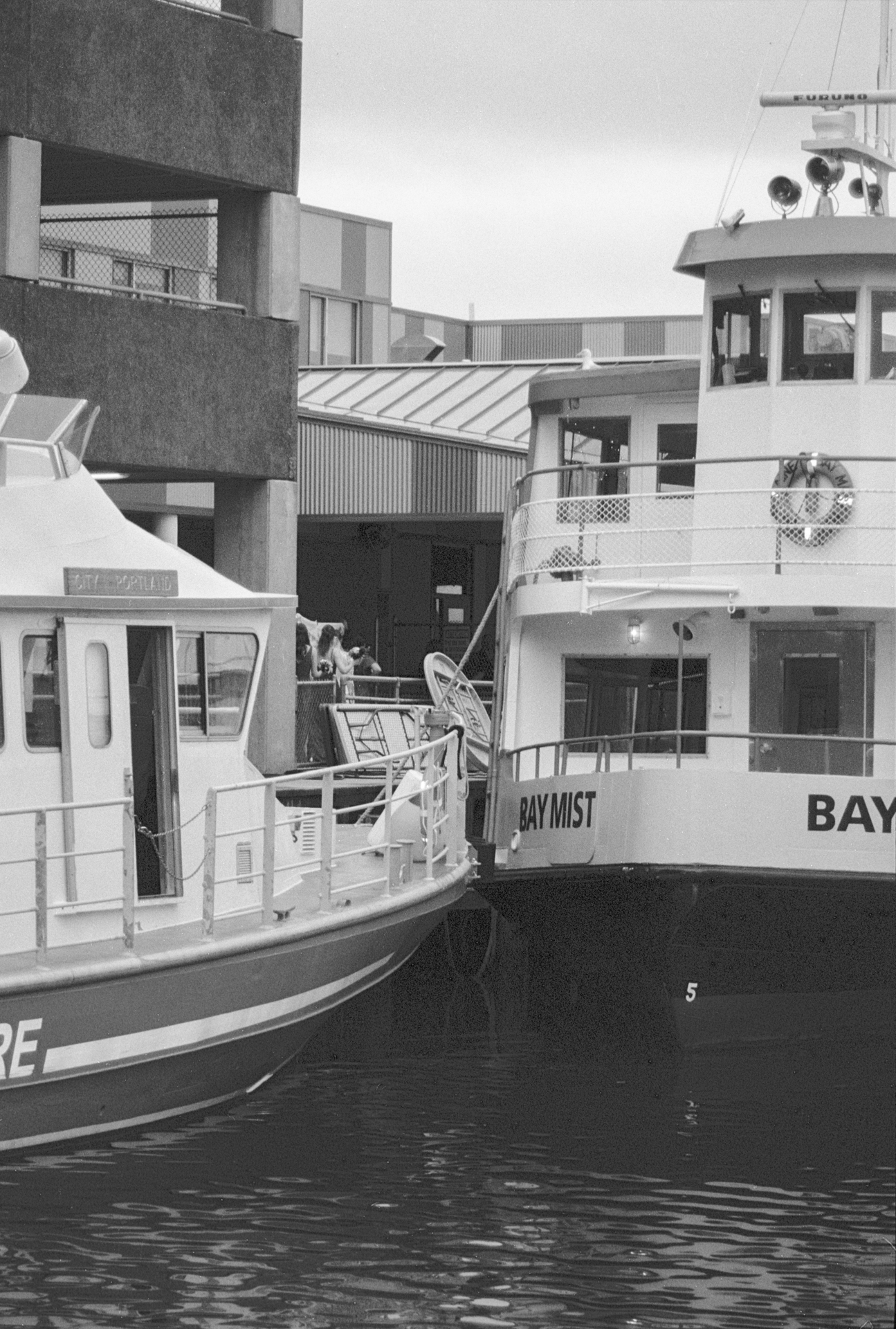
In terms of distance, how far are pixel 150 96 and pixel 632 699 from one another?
A: 867cm

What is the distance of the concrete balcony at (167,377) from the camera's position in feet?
66.9

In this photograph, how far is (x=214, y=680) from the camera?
41.5 ft

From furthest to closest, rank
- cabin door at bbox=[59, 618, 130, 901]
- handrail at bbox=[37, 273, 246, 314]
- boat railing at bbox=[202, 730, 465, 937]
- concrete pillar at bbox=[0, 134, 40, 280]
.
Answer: handrail at bbox=[37, 273, 246, 314] < concrete pillar at bbox=[0, 134, 40, 280] < boat railing at bbox=[202, 730, 465, 937] < cabin door at bbox=[59, 618, 130, 901]

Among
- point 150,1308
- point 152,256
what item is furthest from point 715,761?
point 152,256

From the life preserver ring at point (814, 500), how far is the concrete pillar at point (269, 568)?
731cm

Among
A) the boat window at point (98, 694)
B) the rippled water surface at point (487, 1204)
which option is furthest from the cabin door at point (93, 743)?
the rippled water surface at point (487, 1204)

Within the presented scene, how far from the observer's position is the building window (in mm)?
44000

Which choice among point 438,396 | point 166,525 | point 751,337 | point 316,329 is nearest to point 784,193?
point 751,337

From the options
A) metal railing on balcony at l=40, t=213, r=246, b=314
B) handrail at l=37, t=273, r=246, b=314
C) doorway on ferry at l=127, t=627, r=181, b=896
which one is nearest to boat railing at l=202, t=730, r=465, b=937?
doorway on ferry at l=127, t=627, r=181, b=896

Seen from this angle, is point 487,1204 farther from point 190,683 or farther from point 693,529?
point 693,529

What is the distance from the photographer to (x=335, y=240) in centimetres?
4434

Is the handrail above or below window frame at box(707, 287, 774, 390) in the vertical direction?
above

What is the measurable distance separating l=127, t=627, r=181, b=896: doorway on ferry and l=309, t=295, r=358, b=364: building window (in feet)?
105

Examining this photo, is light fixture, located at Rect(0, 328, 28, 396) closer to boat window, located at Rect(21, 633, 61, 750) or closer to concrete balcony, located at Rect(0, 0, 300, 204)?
boat window, located at Rect(21, 633, 61, 750)
